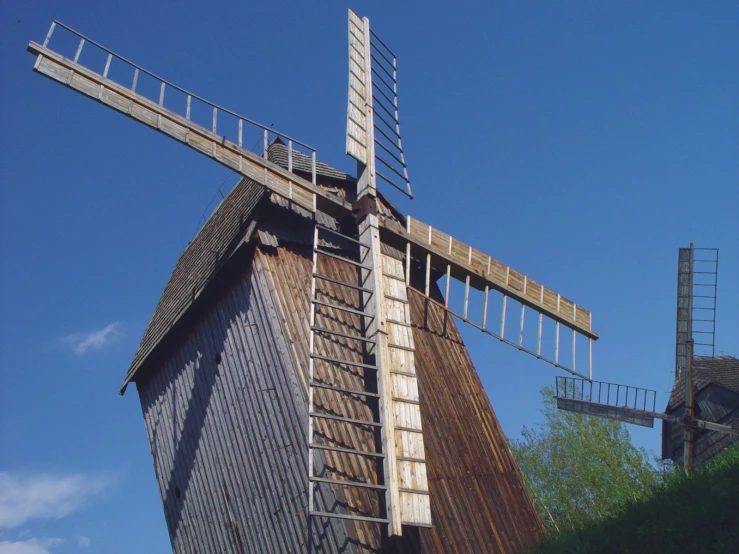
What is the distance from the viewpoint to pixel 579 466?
76.5 ft

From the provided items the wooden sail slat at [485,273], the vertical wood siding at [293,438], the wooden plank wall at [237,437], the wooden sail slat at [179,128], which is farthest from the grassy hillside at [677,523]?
the wooden sail slat at [179,128]

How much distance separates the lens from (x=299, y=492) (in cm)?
856

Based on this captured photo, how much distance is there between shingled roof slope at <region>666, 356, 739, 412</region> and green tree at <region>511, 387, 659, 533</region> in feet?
14.2

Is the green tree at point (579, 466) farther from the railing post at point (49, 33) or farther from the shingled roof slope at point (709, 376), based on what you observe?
the railing post at point (49, 33)

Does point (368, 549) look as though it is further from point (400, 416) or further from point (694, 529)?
point (694, 529)

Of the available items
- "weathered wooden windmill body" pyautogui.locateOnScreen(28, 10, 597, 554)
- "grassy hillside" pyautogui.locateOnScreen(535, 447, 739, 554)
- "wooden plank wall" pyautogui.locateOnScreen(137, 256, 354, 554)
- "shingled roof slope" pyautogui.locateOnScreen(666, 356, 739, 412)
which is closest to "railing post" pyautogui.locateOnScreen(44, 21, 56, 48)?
"weathered wooden windmill body" pyautogui.locateOnScreen(28, 10, 597, 554)

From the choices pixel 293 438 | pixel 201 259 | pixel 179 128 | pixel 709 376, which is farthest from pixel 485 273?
pixel 709 376

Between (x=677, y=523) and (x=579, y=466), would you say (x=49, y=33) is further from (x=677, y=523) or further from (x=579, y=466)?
(x=579, y=466)

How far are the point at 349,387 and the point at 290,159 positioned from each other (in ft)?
11.7

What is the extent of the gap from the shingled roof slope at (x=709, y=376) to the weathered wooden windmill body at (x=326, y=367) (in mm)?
7725

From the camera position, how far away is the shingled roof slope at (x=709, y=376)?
17.2 metres

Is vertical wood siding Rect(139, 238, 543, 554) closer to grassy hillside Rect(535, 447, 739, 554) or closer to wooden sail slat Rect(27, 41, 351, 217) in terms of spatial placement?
wooden sail slat Rect(27, 41, 351, 217)

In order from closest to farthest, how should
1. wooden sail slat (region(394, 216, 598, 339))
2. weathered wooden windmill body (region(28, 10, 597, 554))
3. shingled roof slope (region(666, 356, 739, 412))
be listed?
weathered wooden windmill body (region(28, 10, 597, 554)) → wooden sail slat (region(394, 216, 598, 339)) → shingled roof slope (region(666, 356, 739, 412))

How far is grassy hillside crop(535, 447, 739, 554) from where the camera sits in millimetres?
6734
